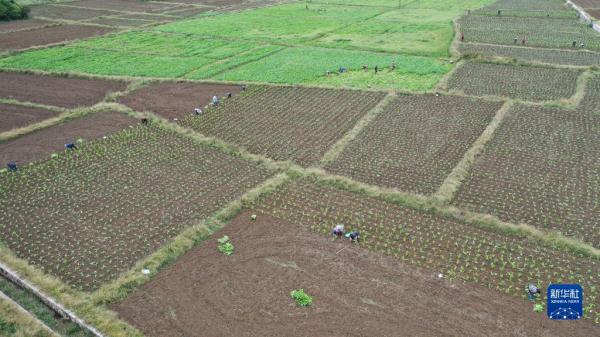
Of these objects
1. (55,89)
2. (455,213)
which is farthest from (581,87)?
(55,89)

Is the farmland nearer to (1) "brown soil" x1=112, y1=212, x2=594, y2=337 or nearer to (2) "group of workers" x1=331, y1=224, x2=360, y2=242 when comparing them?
(1) "brown soil" x1=112, y1=212, x2=594, y2=337

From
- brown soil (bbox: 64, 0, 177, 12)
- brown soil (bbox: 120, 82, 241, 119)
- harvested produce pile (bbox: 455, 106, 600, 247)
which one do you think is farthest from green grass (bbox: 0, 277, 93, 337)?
brown soil (bbox: 64, 0, 177, 12)

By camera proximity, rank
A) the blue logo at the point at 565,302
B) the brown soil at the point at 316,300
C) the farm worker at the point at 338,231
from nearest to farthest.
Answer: the blue logo at the point at 565,302
the brown soil at the point at 316,300
the farm worker at the point at 338,231

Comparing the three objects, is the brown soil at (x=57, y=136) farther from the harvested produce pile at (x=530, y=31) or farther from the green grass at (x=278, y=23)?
the harvested produce pile at (x=530, y=31)

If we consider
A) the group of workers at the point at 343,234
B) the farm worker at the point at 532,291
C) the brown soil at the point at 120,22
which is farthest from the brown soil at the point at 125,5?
the farm worker at the point at 532,291

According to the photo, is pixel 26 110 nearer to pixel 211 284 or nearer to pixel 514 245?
pixel 211 284
